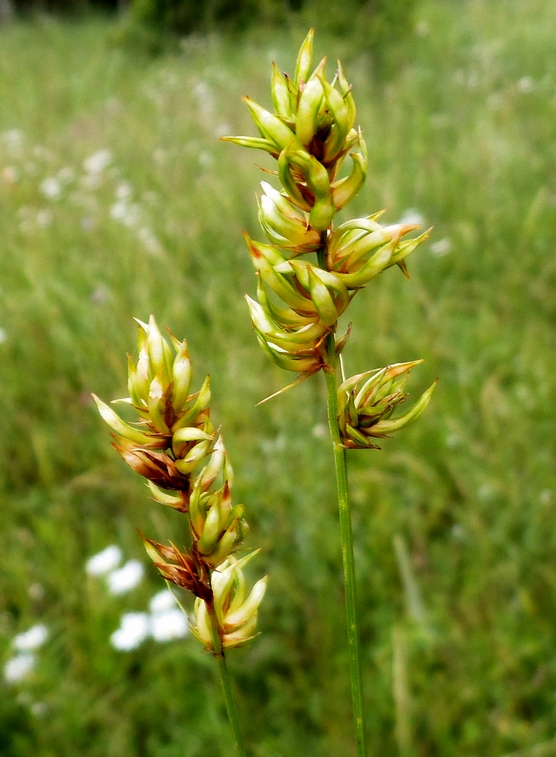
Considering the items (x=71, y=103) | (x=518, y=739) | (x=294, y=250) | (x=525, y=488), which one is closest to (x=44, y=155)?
(x=71, y=103)

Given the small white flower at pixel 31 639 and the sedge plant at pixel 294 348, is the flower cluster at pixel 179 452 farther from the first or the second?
the small white flower at pixel 31 639

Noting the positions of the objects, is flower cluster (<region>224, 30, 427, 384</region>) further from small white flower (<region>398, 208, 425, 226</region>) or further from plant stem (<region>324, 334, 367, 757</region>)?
small white flower (<region>398, 208, 425, 226</region>)

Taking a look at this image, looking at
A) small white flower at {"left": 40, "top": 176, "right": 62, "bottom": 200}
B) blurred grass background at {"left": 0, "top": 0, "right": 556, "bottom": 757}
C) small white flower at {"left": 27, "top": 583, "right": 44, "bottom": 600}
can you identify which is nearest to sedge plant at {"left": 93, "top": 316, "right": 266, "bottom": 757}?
blurred grass background at {"left": 0, "top": 0, "right": 556, "bottom": 757}

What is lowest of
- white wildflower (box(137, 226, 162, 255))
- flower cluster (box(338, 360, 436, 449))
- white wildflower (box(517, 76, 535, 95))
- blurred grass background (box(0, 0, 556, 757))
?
blurred grass background (box(0, 0, 556, 757))

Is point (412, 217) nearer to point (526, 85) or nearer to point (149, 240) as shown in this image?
point (149, 240)

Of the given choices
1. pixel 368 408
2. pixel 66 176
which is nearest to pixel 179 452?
pixel 368 408

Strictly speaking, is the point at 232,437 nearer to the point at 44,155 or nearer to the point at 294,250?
the point at 294,250

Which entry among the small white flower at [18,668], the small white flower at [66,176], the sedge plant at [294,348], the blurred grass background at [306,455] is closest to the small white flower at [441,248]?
the blurred grass background at [306,455]
